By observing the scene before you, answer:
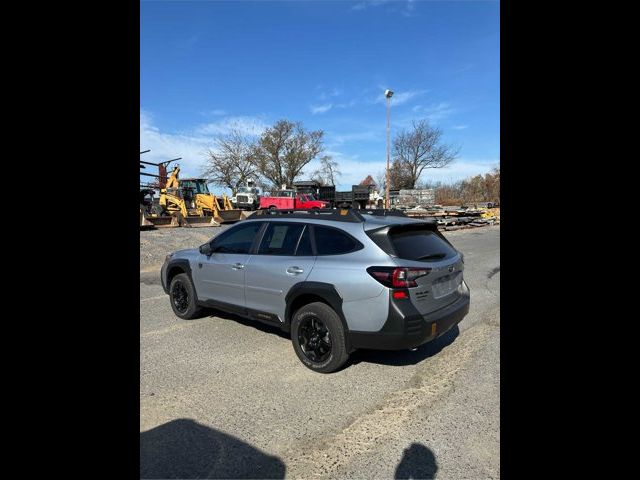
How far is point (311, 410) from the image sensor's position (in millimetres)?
2977

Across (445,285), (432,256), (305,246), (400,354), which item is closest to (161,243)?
(305,246)

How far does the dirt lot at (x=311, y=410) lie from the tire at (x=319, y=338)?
135mm

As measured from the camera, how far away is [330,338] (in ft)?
11.7

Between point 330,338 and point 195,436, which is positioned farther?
point 330,338

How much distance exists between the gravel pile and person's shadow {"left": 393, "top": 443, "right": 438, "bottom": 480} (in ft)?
27.8

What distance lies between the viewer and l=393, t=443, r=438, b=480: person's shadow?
225 centimetres

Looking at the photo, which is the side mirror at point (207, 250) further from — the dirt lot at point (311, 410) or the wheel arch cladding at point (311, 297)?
the wheel arch cladding at point (311, 297)

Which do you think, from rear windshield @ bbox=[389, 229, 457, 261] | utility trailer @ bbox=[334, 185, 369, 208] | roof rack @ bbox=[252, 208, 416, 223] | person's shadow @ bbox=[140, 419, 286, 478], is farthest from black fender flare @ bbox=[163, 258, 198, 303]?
utility trailer @ bbox=[334, 185, 369, 208]

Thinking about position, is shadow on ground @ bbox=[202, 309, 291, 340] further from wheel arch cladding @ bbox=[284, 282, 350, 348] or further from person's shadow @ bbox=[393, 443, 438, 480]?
person's shadow @ bbox=[393, 443, 438, 480]
